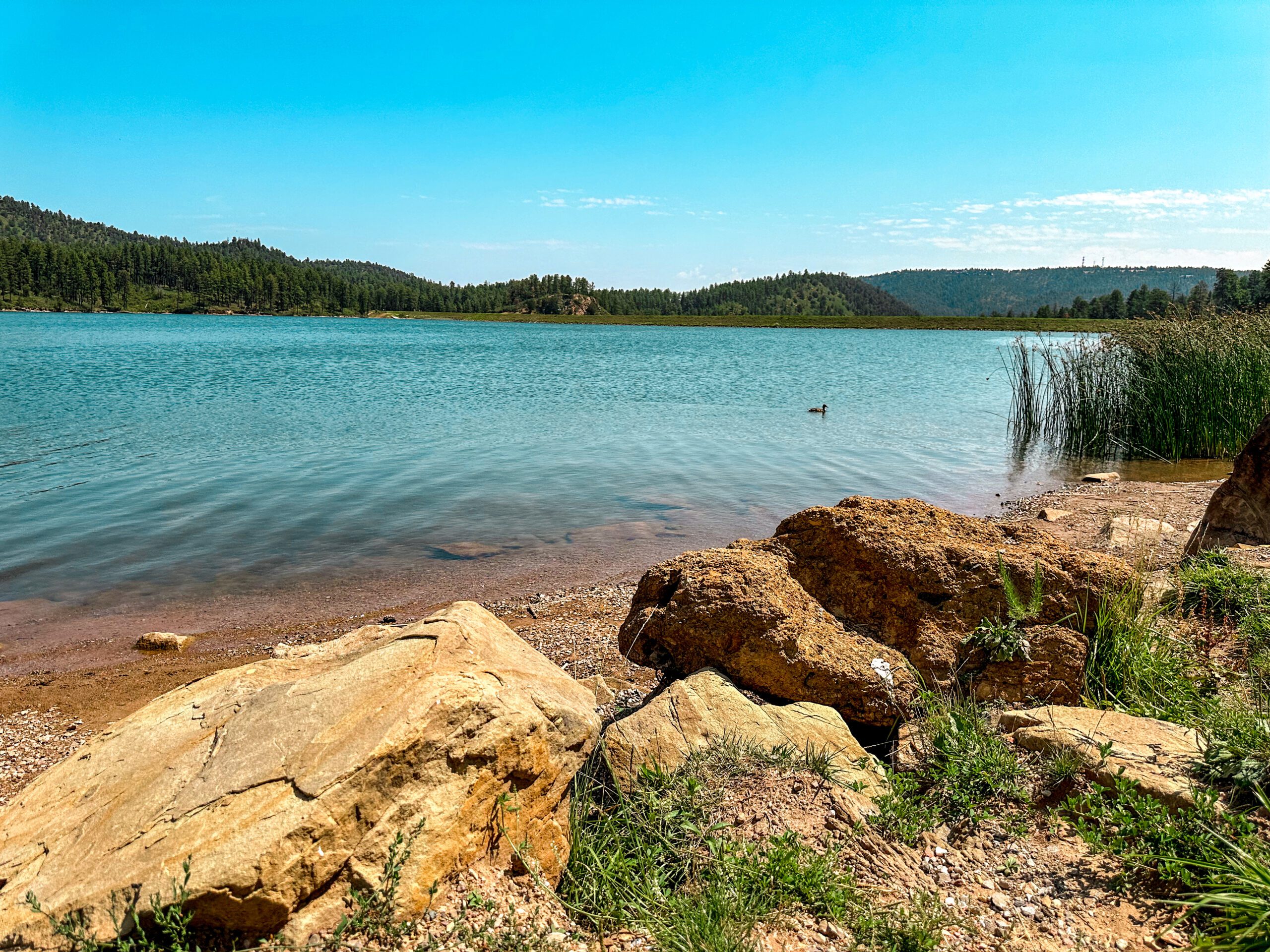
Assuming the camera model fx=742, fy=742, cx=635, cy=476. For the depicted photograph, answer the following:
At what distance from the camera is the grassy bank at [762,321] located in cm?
13988

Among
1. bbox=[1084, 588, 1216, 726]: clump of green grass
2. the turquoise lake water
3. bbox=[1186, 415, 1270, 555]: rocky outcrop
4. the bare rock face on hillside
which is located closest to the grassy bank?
the turquoise lake water

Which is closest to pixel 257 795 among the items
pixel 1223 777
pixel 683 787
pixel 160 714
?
pixel 160 714

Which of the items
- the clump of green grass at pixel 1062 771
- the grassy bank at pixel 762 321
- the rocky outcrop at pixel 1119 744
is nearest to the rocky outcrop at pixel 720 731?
the clump of green grass at pixel 1062 771

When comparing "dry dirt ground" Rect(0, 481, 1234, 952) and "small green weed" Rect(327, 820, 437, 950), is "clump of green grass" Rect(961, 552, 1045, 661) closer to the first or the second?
"dry dirt ground" Rect(0, 481, 1234, 952)

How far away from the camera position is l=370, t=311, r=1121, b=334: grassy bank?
139875 millimetres

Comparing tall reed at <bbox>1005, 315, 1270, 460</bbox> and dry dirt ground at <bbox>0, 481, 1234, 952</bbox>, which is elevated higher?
tall reed at <bbox>1005, 315, 1270, 460</bbox>

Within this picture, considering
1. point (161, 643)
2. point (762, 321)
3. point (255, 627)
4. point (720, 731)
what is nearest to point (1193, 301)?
point (720, 731)

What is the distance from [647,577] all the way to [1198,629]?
423 cm

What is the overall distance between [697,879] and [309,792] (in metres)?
1.73

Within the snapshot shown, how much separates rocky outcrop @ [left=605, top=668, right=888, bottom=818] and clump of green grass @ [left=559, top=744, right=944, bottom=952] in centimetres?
17

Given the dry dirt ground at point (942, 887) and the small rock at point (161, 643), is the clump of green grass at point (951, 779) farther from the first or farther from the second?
the small rock at point (161, 643)

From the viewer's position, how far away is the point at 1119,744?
13.3 feet

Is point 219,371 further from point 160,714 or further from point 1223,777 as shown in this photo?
point 1223,777

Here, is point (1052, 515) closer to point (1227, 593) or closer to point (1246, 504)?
point (1246, 504)
